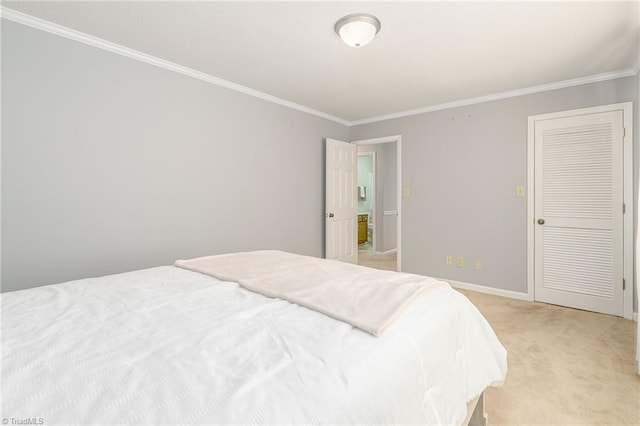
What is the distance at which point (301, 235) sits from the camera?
4.16 m

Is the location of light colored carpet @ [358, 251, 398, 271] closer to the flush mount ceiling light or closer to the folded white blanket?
the folded white blanket

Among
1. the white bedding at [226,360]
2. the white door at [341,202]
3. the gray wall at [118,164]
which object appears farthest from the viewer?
the white door at [341,202]

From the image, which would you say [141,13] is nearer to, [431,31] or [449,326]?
[431,31]

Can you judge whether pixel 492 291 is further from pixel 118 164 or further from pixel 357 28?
pixel 118 164

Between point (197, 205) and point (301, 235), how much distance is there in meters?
1.51

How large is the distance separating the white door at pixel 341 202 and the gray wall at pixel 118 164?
89 cm

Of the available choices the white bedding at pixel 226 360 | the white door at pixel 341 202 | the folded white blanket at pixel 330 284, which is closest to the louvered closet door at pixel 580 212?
the white door at pixel 341 202

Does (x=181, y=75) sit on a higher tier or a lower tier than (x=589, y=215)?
higher

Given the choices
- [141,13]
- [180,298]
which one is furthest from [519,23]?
[180,298]

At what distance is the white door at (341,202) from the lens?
14.5ft

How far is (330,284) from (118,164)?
214cm

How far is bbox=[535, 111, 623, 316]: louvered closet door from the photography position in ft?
9.77

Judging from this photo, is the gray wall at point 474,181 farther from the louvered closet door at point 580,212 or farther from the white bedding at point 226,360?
the white bedding at point 226,360

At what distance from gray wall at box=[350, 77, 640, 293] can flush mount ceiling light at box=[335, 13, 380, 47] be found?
2189 millimetres
